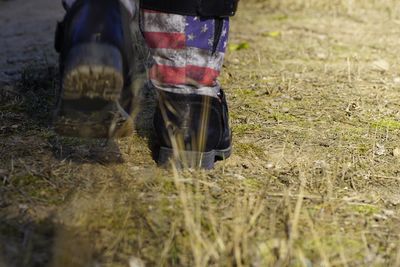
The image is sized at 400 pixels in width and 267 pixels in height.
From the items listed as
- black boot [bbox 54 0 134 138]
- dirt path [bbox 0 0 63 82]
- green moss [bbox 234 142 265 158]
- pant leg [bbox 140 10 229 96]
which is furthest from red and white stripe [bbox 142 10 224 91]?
dirt path [bbox 0 0 63 82]

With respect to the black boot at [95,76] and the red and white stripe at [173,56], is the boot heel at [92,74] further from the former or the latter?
the red and white stripe at [173,56]

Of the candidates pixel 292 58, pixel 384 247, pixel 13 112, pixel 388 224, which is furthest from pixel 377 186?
pixel 292 58

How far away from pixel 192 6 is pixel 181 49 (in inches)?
4.2

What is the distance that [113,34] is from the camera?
4.61 feet

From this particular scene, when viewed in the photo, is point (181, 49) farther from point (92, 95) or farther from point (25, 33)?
point (25, 33)

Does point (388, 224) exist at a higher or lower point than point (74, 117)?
lower

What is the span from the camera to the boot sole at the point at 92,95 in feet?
4.39

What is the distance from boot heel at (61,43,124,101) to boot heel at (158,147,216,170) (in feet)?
0.86

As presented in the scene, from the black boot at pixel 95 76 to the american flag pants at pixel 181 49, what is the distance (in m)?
0.13

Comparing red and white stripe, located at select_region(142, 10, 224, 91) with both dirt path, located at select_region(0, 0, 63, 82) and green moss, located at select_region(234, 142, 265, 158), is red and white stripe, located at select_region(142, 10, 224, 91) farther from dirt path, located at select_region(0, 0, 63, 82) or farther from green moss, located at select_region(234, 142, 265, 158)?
dirt path, located at select_region(0, 0, 63, 82)

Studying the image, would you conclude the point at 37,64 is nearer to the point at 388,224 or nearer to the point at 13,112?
the point at 13,112

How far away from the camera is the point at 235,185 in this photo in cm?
154

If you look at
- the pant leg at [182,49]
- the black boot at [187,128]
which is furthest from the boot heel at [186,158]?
the pant leg at [182,49]

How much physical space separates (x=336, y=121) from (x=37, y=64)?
1.39m
